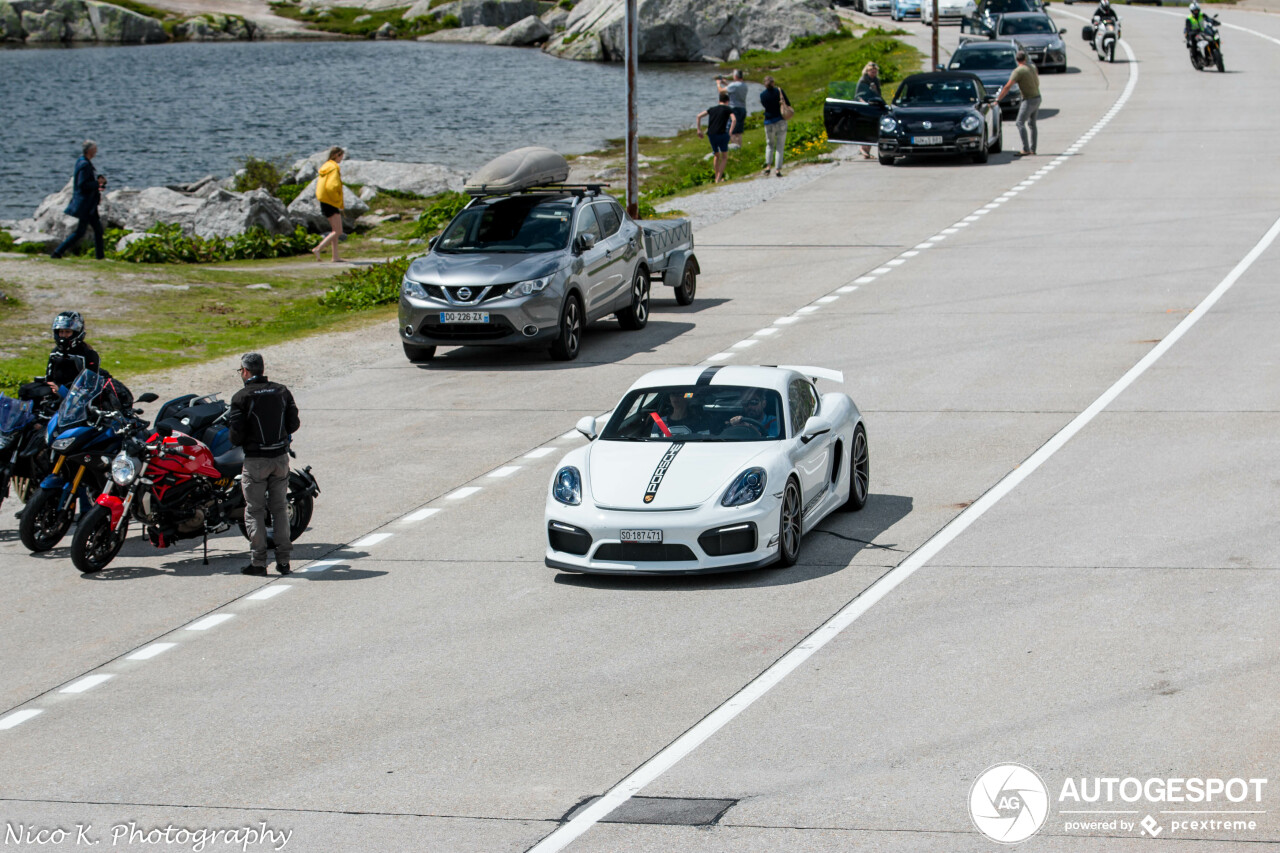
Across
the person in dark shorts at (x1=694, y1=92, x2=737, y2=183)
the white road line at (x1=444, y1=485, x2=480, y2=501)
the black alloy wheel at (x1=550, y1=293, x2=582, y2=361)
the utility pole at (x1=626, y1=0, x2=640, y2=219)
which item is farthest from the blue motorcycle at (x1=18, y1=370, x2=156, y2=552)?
the person in dark shorts at (x1=694, y1=92, x2=737, y2=183)

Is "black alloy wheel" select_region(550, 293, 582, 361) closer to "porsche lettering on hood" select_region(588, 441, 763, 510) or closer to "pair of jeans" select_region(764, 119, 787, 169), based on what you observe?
"porsche lettering on hood" select_region(588, 441, 763, 510)

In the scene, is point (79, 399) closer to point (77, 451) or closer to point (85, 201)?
point (77, 451)

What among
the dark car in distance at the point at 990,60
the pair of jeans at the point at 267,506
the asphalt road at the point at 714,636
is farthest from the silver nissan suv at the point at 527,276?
the dark car in distance at the point at 990,60

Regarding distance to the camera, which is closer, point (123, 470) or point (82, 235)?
point (123, 470)

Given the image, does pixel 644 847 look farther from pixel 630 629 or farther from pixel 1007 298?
pixel 1007 298

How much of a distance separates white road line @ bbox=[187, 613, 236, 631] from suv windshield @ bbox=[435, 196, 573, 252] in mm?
10382

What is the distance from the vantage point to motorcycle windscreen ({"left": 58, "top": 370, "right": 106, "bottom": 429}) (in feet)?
42.9

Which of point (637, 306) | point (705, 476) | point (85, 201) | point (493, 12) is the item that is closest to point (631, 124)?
point (637, 306)

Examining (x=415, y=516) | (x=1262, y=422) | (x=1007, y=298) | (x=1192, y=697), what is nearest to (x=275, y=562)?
(x=415, y=516)

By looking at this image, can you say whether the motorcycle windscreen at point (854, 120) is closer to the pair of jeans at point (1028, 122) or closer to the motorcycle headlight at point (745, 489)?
the pair of jeans at point (1028, 122)

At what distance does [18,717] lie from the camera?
384 inches

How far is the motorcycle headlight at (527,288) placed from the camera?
20562 mm

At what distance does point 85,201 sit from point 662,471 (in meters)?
20.3

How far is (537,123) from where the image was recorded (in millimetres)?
64000
